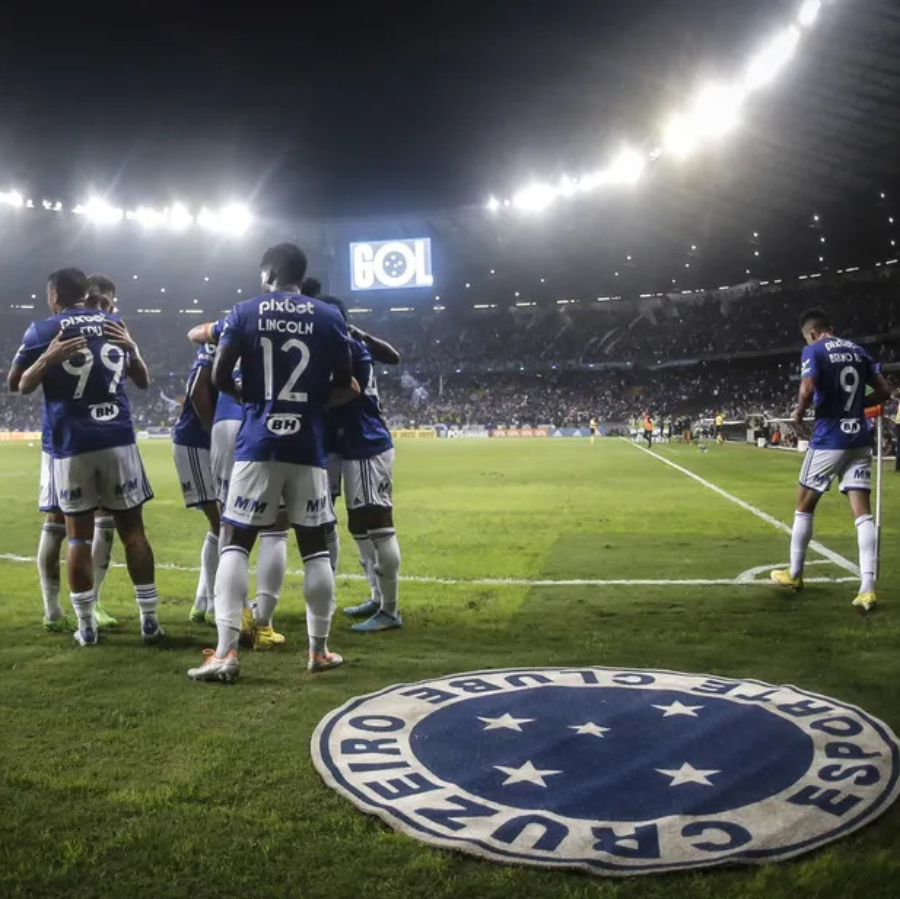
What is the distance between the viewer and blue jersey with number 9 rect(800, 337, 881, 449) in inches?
267

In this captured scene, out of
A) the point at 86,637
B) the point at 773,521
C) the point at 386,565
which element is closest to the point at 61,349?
the point at 86,637

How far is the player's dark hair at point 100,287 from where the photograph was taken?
611 cm

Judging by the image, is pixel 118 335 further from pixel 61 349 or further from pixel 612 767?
pixel 612 767

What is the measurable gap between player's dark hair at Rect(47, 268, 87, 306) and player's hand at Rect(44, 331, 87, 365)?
0.33 meters

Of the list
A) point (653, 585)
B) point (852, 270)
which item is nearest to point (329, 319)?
point (653, 585)

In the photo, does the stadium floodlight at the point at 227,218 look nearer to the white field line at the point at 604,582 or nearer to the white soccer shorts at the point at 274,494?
the white field line at the point at 604,582

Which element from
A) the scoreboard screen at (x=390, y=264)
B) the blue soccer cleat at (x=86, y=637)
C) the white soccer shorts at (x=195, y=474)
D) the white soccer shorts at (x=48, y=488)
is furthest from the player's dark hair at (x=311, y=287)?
the scoreboard screen at (x=390, y=264)

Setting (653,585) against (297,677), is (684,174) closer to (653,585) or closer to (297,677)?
(653,585)

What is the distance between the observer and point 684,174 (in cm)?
4541

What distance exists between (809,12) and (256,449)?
27.0 m

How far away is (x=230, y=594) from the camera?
4.82 m

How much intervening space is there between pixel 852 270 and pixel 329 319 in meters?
63.2

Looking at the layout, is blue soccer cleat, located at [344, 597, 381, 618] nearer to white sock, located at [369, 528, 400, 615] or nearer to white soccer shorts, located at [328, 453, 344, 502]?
white sock, located at [369, 528, 400, 615]

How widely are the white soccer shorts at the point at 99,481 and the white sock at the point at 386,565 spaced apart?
63.4 inches
